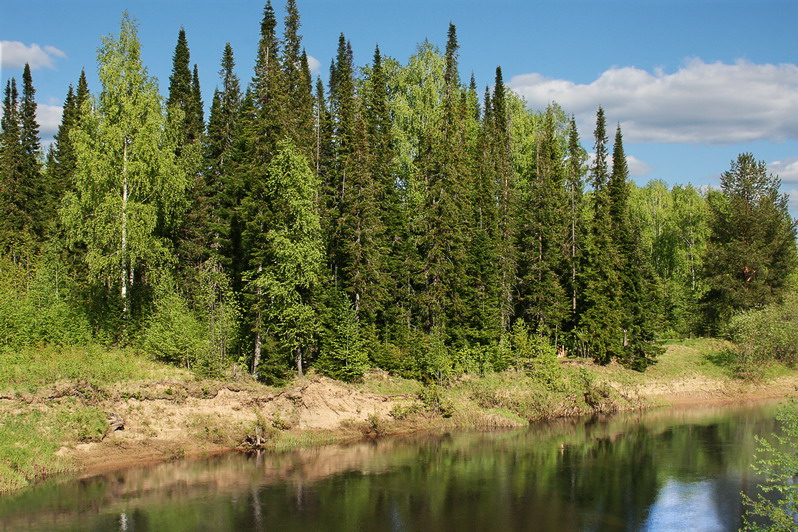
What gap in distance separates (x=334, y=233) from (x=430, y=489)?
874 inches

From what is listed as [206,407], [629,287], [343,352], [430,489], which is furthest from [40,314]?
[629,287]

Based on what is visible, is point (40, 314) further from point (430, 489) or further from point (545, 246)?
point (545, 246)

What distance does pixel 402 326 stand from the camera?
48.5 meters

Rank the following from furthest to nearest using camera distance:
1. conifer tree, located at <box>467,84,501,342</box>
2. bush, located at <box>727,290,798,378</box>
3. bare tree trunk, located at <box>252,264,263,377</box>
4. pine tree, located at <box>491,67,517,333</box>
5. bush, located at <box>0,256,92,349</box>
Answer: bush, located at <box>727,290,798,378</box>
pine tree, located at <box>491,67,517,333</box>
conifer tree, located at <box>467,84,501,342</box>
bare tree trunk, located at <box>252,264,263,377</box>
bush, located at <box>0,256,92,349</box>

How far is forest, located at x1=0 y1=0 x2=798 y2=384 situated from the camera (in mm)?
39562

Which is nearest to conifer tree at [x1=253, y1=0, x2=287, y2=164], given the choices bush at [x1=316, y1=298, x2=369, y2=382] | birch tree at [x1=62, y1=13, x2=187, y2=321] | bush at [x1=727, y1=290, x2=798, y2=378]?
birch tree at [x1=62, y1=13, x2=187, y2=321]

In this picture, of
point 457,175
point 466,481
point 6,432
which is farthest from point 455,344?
point 6,432

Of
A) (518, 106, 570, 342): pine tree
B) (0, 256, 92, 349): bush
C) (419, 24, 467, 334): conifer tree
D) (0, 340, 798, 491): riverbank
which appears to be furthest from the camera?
(518, 106, 570, 342): pine tree

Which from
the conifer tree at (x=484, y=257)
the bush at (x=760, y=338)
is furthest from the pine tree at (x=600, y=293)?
the bush at (x=760, y=338)

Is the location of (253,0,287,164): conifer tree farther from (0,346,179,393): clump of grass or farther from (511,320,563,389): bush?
(511,320,563,389): bush

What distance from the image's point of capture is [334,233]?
4700cm

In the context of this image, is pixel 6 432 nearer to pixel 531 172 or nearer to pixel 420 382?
pixel 420 382

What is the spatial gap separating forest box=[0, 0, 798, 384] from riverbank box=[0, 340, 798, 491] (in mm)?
1815

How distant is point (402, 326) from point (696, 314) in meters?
39.6
